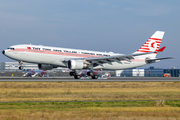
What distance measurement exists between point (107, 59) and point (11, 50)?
18967 millimetres

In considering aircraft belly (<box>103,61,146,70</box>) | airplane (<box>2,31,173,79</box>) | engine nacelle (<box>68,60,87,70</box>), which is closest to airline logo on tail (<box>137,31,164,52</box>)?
airplane (<box>2,31,173,79</box>)

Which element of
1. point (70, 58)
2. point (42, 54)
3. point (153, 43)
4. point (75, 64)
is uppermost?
point (153, 43)

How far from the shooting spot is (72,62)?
170 ft

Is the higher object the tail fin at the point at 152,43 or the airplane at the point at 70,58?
the tail fin at the point at 152,43

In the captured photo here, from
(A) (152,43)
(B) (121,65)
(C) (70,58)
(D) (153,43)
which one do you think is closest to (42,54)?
(C) (70,58)

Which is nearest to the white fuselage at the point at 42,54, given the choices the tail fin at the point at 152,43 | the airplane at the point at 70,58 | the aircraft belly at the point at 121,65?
the airplane at the point at 70,58

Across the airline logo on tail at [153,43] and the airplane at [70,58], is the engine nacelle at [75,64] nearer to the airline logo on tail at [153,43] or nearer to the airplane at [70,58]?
the airplane at [70,58]

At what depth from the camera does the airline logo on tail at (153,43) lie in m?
65.4

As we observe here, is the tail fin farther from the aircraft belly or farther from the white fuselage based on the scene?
the white fuselage

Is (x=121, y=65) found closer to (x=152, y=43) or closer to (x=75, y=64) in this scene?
(x=152, y=43)

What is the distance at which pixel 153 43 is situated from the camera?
216ft

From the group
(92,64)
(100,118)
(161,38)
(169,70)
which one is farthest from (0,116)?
(169,70)

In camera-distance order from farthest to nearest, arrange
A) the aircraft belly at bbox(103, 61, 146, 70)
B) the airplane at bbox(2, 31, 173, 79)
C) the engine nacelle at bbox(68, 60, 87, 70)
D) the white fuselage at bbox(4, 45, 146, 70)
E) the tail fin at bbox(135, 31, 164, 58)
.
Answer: the tail fin at bbox(135, 31, 164, 58)
the aircraft belly at bbox(103, 61, 146, 70)
the engine nacelle at bbox(68, 60, 87, 70)
the airplane at bbox(2, 31, 173, 79)
the white fuselage at bbox(4, 45, 146, 70)

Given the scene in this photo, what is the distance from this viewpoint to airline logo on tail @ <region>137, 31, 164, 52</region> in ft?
215
